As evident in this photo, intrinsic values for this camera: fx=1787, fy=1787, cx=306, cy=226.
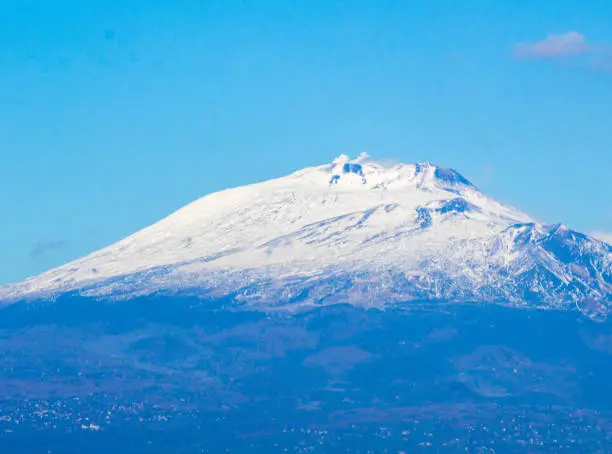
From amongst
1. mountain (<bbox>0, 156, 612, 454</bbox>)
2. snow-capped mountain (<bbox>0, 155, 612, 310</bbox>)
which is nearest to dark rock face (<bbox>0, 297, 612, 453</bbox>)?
mountain (<bbox>0, 156, 612, 454</bbox>)

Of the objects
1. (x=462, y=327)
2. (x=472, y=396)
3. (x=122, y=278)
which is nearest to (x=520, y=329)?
(x=462, y=327)

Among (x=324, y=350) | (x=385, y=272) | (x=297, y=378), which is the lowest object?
(x=297, y=378)

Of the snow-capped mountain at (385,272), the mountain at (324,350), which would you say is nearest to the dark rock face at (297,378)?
the mountain at (324,350)

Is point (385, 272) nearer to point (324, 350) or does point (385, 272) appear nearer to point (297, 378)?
point (324, 350)

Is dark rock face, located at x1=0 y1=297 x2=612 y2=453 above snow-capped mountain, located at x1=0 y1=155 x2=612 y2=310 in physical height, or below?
below

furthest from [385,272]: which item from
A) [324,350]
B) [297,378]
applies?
[297,378]

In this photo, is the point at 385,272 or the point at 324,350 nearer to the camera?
the point at 324,350

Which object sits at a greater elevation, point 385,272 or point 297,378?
point 385,272

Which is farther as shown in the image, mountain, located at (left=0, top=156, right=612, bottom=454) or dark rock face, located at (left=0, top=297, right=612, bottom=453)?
mountain, located at (left=0, top=156, right=612, bottom=454)

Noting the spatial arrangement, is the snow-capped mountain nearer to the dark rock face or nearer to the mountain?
the mountain
